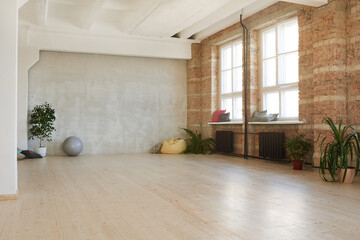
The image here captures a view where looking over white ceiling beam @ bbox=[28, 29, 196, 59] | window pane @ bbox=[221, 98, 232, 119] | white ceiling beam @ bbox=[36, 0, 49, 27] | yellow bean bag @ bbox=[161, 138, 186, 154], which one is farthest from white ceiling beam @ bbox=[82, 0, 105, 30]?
window pane @ bbox=[221, 98, 232, 119]

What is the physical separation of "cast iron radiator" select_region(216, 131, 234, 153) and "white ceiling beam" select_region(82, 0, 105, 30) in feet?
15.5

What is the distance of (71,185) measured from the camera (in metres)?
5.05

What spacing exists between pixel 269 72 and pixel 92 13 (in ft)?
15.3

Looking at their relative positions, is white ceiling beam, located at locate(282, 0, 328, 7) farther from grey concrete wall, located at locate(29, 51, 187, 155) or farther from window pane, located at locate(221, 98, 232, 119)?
grey concrete wall, located at locate(29, 51, 187, 155)

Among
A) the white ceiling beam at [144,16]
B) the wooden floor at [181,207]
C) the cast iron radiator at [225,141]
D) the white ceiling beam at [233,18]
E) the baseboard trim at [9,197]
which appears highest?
the white ceiling beam at [233,18]

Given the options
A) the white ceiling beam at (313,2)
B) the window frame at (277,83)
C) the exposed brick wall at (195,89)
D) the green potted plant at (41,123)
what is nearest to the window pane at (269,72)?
the window frame at (277,83)

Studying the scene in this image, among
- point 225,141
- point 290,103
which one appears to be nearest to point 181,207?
point 290,103

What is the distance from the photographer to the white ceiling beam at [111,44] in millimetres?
9531

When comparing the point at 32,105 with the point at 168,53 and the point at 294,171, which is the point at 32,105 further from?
the point at 294,171

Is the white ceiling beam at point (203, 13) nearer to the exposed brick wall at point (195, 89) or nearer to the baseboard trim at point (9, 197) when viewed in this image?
Answer: the exposed brick wall at point (195, 89)

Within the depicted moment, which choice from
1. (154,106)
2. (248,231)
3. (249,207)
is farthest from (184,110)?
(248,231)

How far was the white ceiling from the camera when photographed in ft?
25.6

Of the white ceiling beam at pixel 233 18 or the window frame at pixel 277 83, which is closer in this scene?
the window frame at pixel 277 83

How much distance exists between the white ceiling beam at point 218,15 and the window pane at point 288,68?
62.5 inches
